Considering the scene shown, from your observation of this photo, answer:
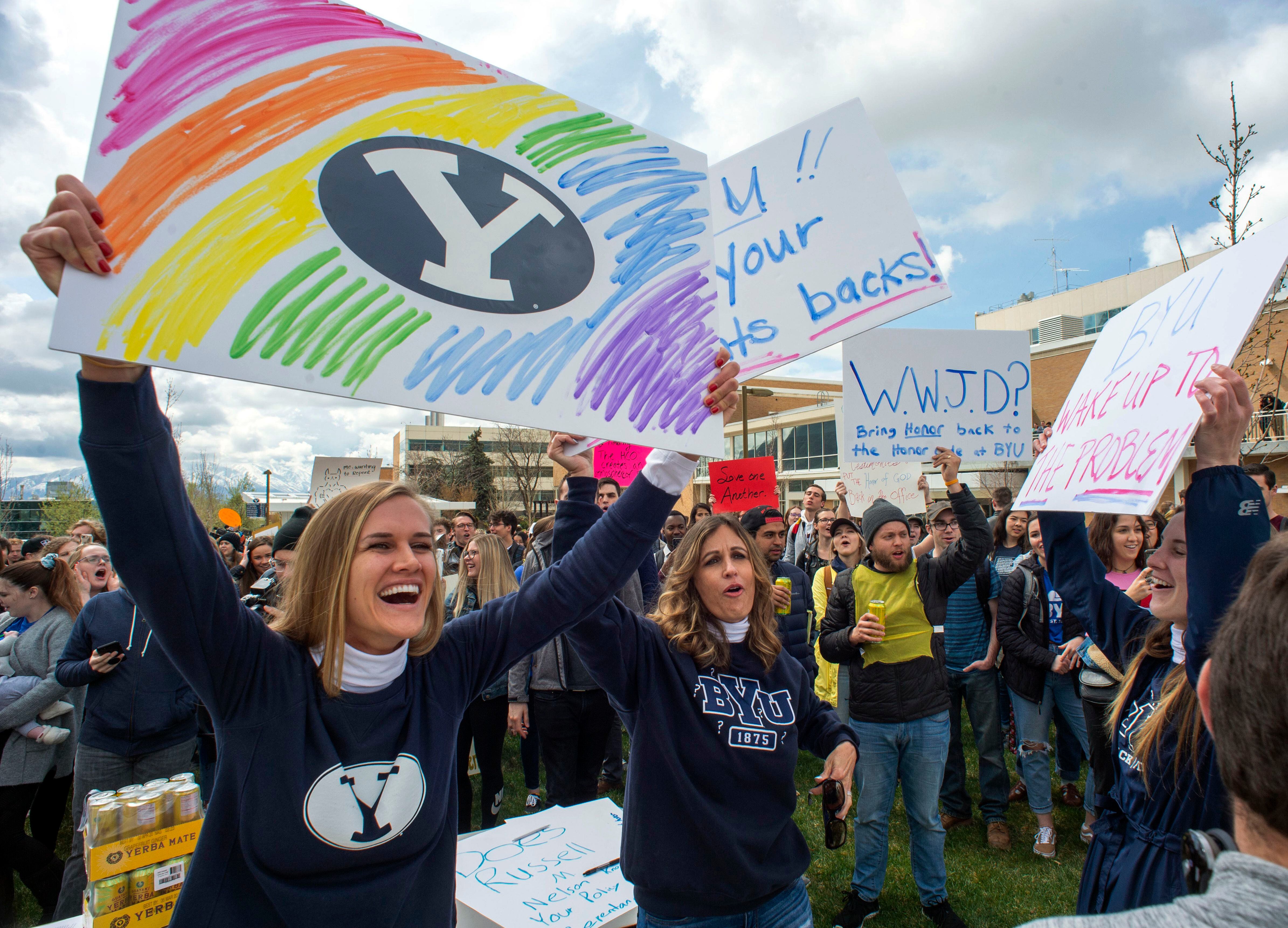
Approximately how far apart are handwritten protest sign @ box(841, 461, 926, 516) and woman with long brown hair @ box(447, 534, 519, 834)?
3.90 meters

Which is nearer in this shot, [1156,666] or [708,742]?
[1156,666]

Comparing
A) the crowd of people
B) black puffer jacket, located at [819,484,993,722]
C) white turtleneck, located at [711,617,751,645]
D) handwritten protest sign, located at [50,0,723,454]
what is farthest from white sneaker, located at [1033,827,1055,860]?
handwritten protest sign, located at [50,0,723,454]

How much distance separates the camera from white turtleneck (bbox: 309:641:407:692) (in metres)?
1.66

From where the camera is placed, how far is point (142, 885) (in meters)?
2.18

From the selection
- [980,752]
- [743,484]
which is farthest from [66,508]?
[980,752]

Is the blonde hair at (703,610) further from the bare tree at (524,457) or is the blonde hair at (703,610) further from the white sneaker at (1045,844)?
the bare tree at (524,457)

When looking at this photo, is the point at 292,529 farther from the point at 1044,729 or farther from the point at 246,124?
the point at 1044,729

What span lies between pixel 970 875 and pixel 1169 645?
125 inches

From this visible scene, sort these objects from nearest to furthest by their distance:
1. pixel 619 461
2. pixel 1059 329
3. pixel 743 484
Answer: pixel 619 461 → pixel 743 484 → pixel 1059 329

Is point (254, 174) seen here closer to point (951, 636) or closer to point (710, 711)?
point (710, 711)

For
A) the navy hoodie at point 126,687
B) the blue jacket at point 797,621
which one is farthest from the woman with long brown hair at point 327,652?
the blue jacket at point 797,621

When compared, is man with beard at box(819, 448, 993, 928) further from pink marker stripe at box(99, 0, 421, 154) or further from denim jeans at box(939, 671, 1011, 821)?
pink marker stripe at box(99, 0, 421, 154)

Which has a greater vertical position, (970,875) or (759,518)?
(759,518)

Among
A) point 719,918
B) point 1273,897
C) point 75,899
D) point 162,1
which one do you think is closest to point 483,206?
point 162,1
